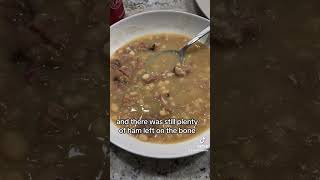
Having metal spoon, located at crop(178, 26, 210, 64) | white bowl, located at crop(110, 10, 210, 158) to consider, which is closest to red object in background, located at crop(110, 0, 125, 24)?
white bowl, located at crop(110, 10, 210, 158)

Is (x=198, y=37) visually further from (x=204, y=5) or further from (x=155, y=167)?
(x=155, y=167)

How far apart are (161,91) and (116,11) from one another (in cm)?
19

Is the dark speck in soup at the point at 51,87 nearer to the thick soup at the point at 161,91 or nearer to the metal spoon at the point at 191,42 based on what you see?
the thick soup at the point at 161,91

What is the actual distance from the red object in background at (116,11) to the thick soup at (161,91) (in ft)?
0.27

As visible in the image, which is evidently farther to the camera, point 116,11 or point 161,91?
point 116,11

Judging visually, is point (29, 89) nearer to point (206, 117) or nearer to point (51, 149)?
point (51, 149)

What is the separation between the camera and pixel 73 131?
0.65 meters

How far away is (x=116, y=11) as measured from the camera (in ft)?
2.80

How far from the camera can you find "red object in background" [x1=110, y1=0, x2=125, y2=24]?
837mm

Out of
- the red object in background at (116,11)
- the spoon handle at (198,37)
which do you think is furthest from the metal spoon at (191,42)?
the red object in background at (116,11)

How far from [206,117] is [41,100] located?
25 centimetres

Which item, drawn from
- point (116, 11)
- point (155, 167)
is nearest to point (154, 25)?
point (116, 11)

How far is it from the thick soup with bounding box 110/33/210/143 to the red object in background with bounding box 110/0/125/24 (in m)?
0.08
